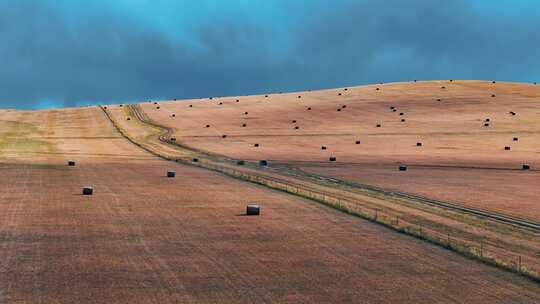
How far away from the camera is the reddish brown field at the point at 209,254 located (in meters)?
18.8

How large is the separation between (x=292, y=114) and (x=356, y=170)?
200 feet

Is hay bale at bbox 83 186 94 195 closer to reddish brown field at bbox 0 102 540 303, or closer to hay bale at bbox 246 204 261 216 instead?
reddish brown field at bbox 0 102 540 303

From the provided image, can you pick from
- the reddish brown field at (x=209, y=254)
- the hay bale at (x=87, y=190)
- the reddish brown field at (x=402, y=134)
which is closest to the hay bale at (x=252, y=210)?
the reddish brown field at (x=209, y=254)

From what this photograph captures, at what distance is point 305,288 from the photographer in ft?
63.7

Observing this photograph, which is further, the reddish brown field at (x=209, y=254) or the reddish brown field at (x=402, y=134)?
the reddish brown field at (x=402, y=134)

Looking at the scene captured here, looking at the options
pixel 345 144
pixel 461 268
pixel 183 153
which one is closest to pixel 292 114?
pixel 345 144

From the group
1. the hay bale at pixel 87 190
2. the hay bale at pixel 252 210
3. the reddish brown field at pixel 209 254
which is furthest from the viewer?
the hay bale at pixel 87 190

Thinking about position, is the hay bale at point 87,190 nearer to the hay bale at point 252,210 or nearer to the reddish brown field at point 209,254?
the reddish brown field at point 209,254

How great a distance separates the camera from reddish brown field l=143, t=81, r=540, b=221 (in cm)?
4944

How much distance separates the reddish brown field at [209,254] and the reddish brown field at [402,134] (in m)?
10.8

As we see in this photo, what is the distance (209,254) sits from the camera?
23797 mm

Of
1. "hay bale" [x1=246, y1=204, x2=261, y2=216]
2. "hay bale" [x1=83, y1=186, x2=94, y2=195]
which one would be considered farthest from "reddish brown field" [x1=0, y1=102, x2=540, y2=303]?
"hay bale" [x1=246, y1=204, x2=261, y2=216]

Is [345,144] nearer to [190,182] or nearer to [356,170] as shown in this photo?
[356,170]

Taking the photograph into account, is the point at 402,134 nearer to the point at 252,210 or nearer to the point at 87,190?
the point at 87,190
